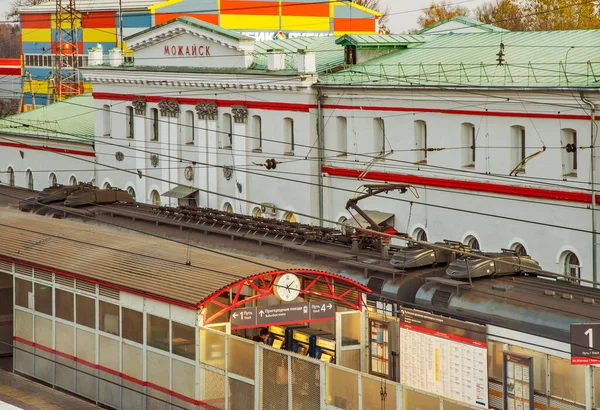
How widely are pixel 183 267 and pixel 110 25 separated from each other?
219ft

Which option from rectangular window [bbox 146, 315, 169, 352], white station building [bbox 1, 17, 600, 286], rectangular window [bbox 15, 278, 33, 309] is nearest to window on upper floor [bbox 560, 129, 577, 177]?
A: white station building [bbox 1, 17, 600, 286]

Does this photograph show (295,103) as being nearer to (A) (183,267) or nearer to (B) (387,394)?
(A) (183,267)

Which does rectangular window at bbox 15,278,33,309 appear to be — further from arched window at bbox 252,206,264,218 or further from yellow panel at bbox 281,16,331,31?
yellow panel at bbox 281,16,331,31

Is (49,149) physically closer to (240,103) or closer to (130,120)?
(130,120)

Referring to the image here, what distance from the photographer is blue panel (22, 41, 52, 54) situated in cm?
9294

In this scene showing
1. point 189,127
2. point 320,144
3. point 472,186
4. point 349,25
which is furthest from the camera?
point 349,25

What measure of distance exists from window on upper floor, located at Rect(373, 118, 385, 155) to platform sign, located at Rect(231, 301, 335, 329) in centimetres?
1911

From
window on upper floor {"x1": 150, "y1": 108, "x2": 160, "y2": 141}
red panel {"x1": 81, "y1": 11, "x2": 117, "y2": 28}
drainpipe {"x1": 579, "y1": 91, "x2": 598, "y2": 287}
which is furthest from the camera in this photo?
red panel {"x1": 81, "y1": 11, "x2": 117, "y2": 28}

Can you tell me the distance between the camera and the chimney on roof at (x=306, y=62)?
4222 cm

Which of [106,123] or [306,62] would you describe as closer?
[306,62]

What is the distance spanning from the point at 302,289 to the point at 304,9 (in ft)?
187

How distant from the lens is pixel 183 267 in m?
22.7

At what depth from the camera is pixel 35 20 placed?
93.4m

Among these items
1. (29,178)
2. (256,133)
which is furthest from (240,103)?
(29,178)
